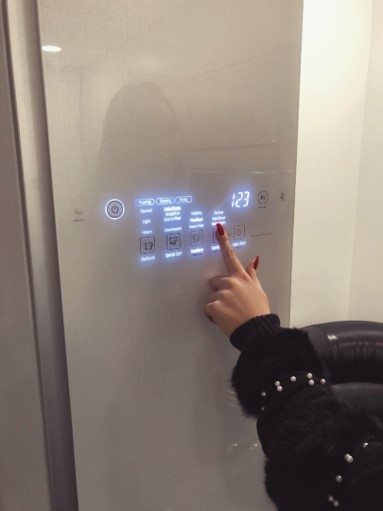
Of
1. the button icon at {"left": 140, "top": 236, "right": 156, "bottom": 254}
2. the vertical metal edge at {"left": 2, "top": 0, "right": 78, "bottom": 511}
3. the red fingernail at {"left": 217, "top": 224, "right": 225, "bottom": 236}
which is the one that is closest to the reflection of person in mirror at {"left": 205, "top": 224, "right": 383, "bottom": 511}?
the red fingernail at {"left": 217, "top": 224, "right": 225, "bottom": 236}

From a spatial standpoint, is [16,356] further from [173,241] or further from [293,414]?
[293,414]

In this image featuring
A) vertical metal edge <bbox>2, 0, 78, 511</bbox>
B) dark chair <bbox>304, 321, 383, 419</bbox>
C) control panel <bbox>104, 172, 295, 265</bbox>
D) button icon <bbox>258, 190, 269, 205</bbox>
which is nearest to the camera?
vertical metal edge <bbox>2, 0, 78, 511</bbox>

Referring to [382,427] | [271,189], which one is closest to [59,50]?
[271,189]

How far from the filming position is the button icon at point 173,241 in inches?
20.8

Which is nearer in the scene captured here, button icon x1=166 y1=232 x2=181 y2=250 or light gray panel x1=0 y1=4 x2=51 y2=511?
light gray panel x1=0 y1=4 x2=51 y2=511

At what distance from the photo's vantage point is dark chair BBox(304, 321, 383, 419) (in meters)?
1.24

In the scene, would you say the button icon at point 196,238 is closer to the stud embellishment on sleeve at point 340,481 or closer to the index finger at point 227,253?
the index finger at point 227,253

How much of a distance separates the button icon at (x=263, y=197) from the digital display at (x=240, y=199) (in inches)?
1.1

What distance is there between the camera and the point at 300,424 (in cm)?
50

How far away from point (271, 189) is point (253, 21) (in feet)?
0.79

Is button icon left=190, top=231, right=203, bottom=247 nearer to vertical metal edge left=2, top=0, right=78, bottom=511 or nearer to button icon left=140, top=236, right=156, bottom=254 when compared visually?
button icon left=140, top=236, right=156, bottom=254

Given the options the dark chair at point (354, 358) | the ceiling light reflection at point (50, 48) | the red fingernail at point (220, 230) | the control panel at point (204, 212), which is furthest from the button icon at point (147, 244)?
the dark chair at point (354, 358)

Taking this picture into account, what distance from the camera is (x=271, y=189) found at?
0.63 metres

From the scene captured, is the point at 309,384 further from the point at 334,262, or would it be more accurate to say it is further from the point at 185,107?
the point at 334,262
